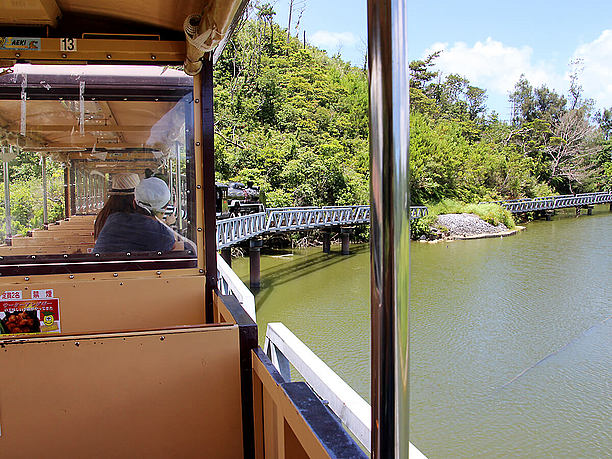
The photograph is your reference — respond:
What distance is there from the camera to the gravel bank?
26.9m

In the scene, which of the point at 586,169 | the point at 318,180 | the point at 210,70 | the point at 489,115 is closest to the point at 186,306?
the point at 210,70

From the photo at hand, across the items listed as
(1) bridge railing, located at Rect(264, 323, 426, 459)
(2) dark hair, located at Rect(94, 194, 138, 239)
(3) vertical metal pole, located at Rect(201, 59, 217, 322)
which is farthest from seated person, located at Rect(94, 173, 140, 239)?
(1) bridge railing, located at Rect(264, 323, 426, 459)

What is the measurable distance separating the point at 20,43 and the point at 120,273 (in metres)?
1.18

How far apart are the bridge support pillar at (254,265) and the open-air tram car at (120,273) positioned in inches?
501

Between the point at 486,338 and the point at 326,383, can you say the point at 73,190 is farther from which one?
the point at 486,338

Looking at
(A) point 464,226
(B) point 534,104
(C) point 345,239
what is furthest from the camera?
(B) point 534,104

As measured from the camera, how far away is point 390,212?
616 mm

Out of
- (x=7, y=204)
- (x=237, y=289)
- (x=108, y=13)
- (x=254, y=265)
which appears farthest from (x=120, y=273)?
(x=254, y=265)

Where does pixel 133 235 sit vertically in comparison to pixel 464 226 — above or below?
above

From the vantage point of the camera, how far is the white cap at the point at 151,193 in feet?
9.75

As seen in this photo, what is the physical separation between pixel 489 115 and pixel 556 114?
541 cm

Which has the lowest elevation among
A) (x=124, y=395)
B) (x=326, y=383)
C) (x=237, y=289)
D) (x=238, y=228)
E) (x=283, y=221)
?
(x=326, y=383)

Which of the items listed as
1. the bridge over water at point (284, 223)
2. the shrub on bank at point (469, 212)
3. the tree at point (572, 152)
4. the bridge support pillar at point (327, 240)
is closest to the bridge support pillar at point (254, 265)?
the bridge over water at point (284, 223)

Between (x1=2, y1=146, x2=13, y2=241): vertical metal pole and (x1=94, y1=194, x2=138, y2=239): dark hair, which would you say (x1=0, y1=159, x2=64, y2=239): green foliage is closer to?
(x1=2, y1=146, x2=13, y2=241): vertical metal pole
